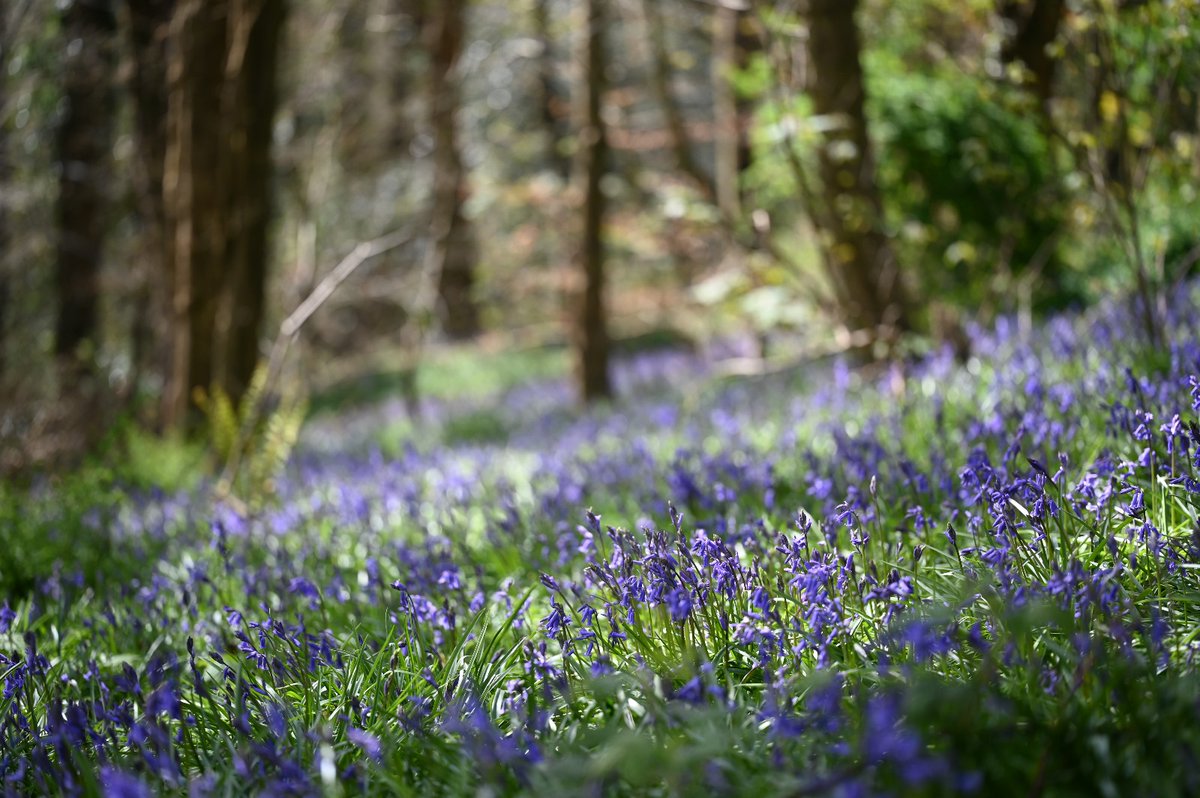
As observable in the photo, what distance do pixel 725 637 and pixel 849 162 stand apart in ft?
16.6

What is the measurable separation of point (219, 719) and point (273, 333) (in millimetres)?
16697

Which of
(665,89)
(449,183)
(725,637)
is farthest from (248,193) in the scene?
(725,637)

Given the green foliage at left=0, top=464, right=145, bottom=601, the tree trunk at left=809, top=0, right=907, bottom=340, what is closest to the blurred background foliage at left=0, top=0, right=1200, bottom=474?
the tree trunk at left=809, top=0, right=907, bottom=340

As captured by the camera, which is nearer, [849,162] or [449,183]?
[849,162]

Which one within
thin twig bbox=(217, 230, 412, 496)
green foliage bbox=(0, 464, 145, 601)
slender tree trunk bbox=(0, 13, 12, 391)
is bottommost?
green foliage bbox=(0, 464, 145, 601)

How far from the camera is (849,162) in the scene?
6.75 meters

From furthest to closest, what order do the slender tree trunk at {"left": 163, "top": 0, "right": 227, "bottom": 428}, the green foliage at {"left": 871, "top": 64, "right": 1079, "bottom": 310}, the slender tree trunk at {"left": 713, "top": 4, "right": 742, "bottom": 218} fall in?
the slender tree trunk at {"left": 713, "top": 4, "right": 742, "bottom": 218}
the slender tree trunk at {"left": 163, "top": 0, "right": 227, "bottom": 428}
the green foliage at {"left": 871, "top": 64, "right": 1079, "bottom": 310}

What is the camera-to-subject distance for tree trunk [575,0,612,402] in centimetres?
949

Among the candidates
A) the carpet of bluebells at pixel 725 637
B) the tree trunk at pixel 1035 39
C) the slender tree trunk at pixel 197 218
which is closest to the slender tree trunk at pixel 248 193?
the slender tree trunk at pixel 197 218

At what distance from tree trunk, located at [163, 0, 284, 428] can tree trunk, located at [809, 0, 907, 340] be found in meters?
4.80

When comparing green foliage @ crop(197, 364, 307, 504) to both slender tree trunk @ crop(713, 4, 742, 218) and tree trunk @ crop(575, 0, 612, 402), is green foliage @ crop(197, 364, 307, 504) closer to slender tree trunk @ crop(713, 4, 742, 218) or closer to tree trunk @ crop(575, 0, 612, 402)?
tree trunk @ crop(575, 0, 612, 402)

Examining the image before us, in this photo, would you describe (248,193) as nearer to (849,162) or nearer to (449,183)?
(449,183)

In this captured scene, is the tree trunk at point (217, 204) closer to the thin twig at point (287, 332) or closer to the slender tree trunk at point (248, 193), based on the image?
Result: the slender tree trunk at point (248, 193)

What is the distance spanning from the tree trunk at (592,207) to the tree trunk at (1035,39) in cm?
366
